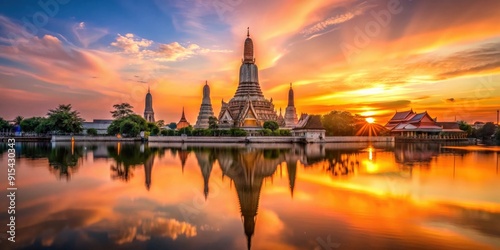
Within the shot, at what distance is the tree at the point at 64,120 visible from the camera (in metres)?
42.6

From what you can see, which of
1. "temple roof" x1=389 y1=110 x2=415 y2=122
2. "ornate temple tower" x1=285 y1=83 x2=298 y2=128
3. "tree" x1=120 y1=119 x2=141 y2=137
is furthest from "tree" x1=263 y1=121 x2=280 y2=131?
"temple roof" x1=389 y1=110 x2=415 y2=122

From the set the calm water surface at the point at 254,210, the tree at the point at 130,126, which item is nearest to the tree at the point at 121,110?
the tree at the point at 130,126

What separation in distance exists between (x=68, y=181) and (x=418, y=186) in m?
12.1

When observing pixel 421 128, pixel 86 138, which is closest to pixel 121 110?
pixel 86 138

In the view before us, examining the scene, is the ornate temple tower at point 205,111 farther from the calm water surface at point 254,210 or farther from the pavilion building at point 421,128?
the calm water surface at point 254,210

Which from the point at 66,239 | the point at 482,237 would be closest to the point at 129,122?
the point at 66,239

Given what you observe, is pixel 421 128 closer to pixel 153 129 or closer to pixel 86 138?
pixel 153 129

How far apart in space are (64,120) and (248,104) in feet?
76.2

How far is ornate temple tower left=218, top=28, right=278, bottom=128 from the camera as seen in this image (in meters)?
42.2

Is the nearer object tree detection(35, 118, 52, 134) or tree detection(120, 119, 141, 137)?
tree detection(120, 119, 141, 137)

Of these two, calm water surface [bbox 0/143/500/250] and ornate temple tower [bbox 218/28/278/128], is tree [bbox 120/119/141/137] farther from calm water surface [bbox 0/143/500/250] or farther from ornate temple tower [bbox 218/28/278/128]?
calm water surface [bbox 0/143/500/250]

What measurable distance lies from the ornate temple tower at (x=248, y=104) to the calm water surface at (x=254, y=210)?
28206 millimetres

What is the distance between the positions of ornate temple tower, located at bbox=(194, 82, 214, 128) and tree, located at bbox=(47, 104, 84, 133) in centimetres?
1626

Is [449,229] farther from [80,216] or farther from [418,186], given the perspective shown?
[80,216]
